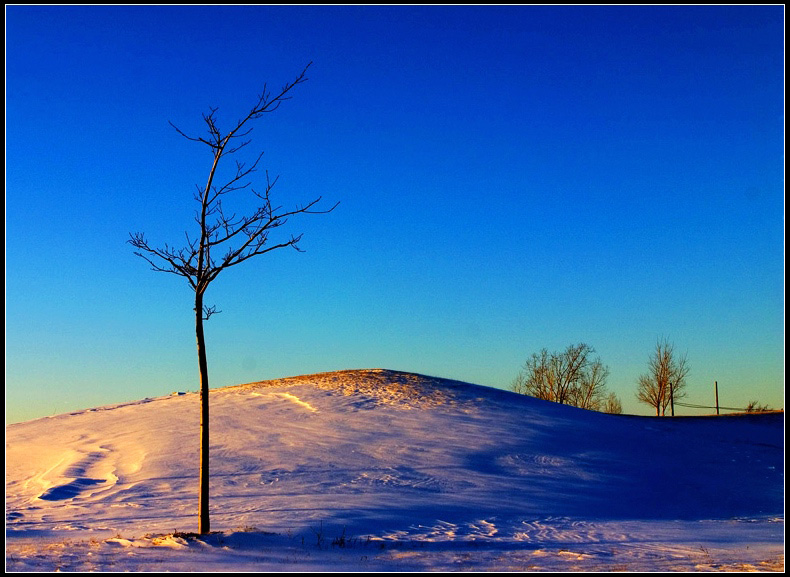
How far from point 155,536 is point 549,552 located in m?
Answer: 5.76

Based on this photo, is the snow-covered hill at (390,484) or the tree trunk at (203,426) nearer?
the snow-covered hill at (390,484)

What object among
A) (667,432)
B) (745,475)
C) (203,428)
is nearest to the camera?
(203,428)

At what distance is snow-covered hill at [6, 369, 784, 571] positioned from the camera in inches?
407

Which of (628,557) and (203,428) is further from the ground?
(203,428)

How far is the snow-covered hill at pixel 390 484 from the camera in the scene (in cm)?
1034

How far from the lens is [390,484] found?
56.2 feet

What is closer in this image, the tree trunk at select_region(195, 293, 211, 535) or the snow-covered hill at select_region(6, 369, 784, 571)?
the snow-covered hill at select_region(6, 369, 784, 571)

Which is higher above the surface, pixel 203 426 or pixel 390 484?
pixel 203 426

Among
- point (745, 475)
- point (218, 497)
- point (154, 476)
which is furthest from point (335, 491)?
→ point (745, 475)

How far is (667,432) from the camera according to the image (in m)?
26.1

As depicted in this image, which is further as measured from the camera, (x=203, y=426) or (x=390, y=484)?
(x=390, y=484)

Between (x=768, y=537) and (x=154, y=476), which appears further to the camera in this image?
(x=154, y=476)

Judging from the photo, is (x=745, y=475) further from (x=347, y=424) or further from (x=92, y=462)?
(x=92, y=462)

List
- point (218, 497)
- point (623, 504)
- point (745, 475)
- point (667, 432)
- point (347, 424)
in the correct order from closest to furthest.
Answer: point (218, 497) → point (623, 504) → point (745, 475) → point (347, 424) → point (667, 432)
